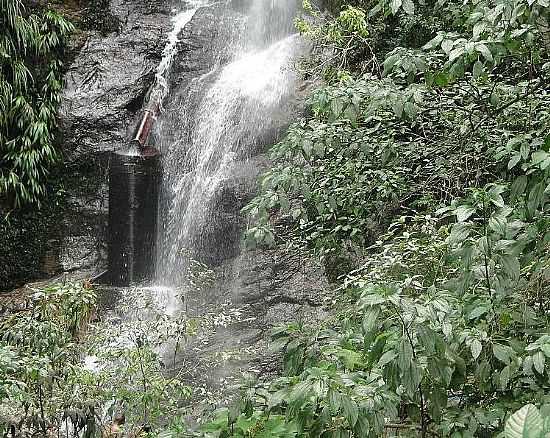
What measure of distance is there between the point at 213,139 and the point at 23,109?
2.75 metres

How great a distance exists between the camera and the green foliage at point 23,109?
8.88 meters

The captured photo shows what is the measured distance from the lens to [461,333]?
6.65 ft

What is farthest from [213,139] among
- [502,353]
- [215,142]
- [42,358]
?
[502,353]

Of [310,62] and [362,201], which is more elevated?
[310,62]

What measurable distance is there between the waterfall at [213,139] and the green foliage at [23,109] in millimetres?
1670

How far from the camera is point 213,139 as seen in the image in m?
8.98

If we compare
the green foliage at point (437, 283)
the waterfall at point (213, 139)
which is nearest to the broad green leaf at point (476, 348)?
the green foliage at point (437, 283)

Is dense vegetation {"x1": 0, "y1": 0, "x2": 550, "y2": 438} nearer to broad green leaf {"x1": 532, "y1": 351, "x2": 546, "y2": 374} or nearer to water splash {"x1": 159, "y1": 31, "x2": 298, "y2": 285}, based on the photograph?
broad green leaf {"x1": 532, "y1": 351, "x2": 546, "y2": 374}

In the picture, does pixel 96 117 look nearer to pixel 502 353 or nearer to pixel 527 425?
pixel 502 353

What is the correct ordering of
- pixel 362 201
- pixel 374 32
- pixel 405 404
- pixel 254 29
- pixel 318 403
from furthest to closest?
pixel 254 29
pixel 374 32
pixel 362 201
pixel 405 404
pixel 318 403

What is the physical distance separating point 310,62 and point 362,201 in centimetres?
327

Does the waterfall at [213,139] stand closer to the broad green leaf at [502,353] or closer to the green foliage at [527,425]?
the broad green leaf at [502,353]

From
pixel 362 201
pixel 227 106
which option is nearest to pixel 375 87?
pixel 362 201

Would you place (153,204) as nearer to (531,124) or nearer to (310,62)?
(310,62)
